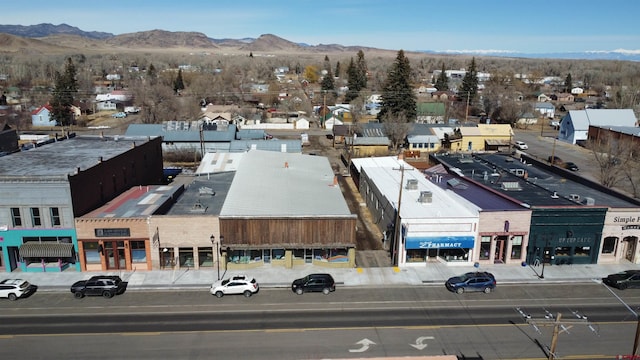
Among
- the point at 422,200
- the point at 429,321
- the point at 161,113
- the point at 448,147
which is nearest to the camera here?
the point at 429,321

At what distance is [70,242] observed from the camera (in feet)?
117

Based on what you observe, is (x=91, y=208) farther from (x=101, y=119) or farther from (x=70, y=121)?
(x=101, y=119)

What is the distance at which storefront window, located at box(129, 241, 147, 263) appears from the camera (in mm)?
35875

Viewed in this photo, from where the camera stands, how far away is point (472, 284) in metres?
33.1

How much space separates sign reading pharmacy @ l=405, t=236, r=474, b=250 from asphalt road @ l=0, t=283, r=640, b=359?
13.4 feet

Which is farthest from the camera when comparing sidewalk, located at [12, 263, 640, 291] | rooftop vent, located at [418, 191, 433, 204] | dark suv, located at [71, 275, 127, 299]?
rooftop vent, located at [418, 191, 433, 204]

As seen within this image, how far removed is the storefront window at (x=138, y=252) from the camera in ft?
118

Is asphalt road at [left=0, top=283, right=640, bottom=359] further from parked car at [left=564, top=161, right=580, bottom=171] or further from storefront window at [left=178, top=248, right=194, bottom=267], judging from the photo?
parked car at [left=564, top=161, right=580, bottom=171]

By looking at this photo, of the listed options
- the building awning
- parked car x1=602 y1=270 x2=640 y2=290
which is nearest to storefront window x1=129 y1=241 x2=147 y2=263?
the building awning

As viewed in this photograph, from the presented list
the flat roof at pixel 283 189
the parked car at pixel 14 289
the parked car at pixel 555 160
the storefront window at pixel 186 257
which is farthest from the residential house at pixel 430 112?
the parked car at pixel 14 289

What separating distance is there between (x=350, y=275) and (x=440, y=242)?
8095mm

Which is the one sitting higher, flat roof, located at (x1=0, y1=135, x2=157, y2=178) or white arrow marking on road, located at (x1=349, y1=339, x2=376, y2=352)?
flat roof, located at (x1=0, y1=135, x2=157, y2=178)

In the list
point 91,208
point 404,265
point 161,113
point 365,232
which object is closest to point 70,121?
point 161,113

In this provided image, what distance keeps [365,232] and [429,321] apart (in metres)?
16.1
